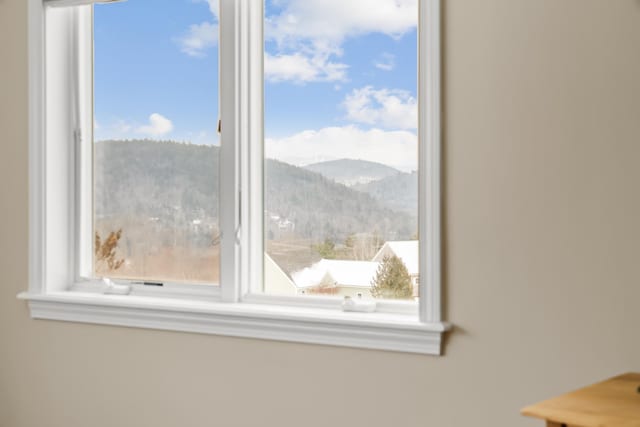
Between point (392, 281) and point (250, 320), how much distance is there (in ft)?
1.60

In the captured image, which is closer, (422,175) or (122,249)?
(422,175)

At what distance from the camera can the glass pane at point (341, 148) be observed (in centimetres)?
241

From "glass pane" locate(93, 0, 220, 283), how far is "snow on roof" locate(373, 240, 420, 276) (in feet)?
2.18

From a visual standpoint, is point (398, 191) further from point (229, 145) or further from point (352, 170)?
point (229, 145)

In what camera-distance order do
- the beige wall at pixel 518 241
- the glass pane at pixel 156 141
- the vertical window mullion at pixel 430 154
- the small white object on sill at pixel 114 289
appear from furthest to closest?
1. the small white object on sill at pixel 114 289
2. the glass pane at pixel 156 141
3. the vertical window mullion at pixel 430 154
4. the beige wall at pixel 518 241

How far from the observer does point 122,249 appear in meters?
2.96

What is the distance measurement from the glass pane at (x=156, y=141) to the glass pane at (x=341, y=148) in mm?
251

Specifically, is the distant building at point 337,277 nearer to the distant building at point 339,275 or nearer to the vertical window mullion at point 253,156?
the distant building at point 339,275

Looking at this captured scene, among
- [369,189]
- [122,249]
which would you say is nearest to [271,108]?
[369,189]

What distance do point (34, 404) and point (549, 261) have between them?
2076 millimetres

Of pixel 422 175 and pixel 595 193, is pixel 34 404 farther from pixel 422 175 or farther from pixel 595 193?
Result: pixel 595 193

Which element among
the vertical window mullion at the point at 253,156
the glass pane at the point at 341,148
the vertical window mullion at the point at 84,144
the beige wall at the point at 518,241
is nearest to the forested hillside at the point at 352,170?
the glass pane at the point at 341,148

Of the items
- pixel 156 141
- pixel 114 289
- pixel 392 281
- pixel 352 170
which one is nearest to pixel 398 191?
pixel 352 170

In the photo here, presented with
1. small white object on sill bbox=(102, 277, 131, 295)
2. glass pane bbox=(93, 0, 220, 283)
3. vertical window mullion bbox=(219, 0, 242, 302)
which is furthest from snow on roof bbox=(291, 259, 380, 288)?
small white object on sill bbox=(102, 277, 131, 295)
